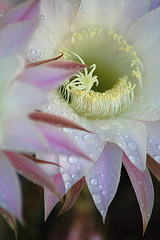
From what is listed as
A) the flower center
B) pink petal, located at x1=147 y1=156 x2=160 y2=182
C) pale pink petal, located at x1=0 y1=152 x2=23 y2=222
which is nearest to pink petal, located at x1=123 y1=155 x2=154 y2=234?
pink petal, located at x1=147 y1=156 x2=160 y2=182

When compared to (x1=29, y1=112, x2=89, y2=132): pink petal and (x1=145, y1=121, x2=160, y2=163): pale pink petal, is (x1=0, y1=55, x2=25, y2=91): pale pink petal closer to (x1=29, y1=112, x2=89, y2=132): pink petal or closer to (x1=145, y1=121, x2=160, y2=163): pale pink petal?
(x1=29, y1=112, x2=89, y2=132): pink petal

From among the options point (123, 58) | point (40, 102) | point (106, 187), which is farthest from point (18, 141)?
point (123, 58)

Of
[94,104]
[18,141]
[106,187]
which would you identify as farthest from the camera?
[94,104]

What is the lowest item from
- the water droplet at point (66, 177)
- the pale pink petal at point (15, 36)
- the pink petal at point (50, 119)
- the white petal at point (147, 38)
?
the water droplet at point (66, 177)

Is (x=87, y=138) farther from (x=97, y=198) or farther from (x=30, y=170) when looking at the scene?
(x=30, y=170)

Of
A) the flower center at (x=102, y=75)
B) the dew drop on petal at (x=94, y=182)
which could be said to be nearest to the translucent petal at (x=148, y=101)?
the flower center at (x=102, y=75)

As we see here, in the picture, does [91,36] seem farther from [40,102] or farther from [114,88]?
[40,102]

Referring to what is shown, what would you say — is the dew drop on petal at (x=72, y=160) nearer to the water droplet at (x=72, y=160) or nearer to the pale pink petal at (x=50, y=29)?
the water droplet at (x=72, y=160)
